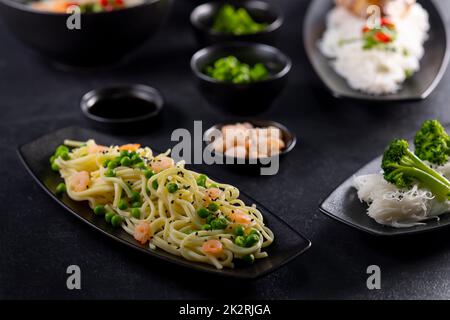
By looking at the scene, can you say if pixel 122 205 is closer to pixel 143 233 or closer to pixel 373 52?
pixel 143 233

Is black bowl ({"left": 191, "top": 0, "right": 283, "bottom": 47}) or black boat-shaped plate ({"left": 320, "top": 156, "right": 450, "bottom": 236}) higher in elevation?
black boat-shaped plate ({"left": 320, "top": 156, "right": 450, "bottom": 236})

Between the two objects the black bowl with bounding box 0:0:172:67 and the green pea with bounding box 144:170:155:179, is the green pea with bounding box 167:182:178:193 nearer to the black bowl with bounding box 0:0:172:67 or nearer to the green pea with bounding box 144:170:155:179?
the green pea with bounding box 144:170:155:179

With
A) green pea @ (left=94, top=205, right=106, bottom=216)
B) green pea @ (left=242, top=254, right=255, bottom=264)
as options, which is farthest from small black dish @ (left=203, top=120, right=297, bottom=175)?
green pea @ (left=242, top=254, right=255, bottom=264)

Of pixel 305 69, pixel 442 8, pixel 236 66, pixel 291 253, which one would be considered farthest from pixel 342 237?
pixel 442 8

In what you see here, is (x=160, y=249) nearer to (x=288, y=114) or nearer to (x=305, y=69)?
(x=288, y=114)

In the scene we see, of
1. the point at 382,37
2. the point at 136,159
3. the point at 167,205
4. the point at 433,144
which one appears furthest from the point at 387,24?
the point at 167,205
